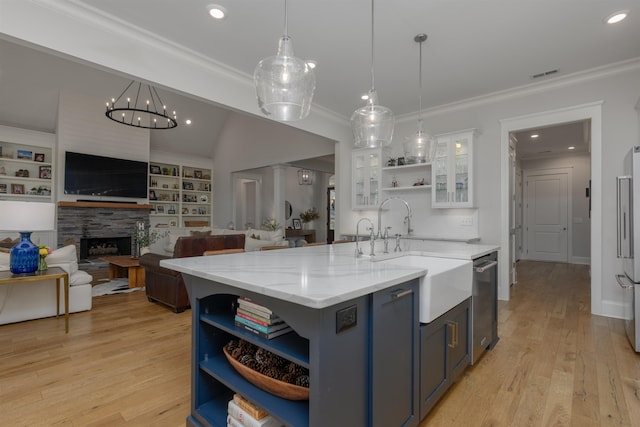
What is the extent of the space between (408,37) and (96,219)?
24.1 feet

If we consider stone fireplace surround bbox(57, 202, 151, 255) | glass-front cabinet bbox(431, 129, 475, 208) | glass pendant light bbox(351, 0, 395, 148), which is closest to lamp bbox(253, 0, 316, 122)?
glass pendant light bbox(351, 0, 395, 148)

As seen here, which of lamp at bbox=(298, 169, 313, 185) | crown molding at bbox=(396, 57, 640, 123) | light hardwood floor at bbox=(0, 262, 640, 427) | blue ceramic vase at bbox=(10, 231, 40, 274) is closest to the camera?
light hardwood floor at bbox=(0, 262, 640, 427)

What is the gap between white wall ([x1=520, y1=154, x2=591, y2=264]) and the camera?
7.30 metres

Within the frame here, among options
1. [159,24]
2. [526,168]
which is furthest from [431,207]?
[526,168]

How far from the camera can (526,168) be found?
8.23m

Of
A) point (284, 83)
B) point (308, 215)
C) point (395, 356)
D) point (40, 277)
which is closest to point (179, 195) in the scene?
point (308, 215)

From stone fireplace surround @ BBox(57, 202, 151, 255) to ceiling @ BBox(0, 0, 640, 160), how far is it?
5416mm

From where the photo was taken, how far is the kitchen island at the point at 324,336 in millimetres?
1089

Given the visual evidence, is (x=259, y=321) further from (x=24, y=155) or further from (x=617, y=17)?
(x=24, y=155)

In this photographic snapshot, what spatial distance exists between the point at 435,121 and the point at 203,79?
11.5 ft

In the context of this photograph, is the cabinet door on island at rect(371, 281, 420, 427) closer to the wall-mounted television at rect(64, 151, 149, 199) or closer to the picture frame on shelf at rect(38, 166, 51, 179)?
the wall-mounted television at rect(64, 151, 149, 199)

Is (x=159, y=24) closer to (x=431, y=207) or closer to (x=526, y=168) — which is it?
(x=431, y=207)

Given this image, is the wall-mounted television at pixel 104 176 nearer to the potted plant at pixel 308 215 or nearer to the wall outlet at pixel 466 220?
the potted plant at pixel 308 215

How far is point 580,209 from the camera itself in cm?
741
